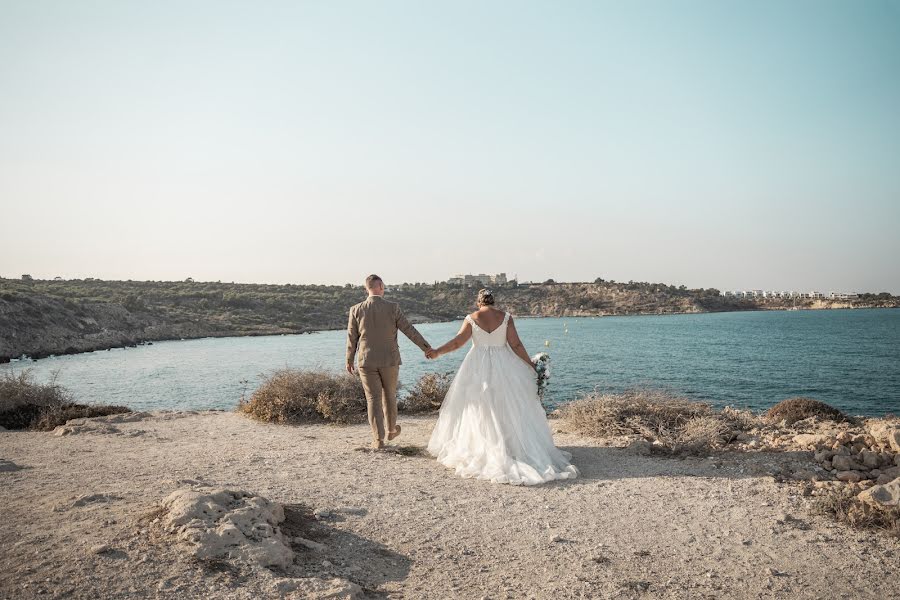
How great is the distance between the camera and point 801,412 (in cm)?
1152

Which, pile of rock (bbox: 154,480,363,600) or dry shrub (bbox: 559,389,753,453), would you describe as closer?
pile of rock (bbox: 154,480,363,600)

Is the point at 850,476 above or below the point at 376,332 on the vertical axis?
below

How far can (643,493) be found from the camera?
6.53 metres

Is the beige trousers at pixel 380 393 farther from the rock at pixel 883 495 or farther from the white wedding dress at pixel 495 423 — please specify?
the rock at pixel 883 495

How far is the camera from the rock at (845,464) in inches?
274

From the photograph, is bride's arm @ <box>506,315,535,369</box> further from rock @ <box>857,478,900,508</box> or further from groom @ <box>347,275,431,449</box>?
rock @ <box>857,478,900,508</box>

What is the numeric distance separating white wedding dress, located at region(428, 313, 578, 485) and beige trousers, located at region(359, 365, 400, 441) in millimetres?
869

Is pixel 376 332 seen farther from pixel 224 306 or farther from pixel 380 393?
pixel 224 306

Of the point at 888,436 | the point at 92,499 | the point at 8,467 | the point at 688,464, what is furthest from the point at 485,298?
the point at 8,467

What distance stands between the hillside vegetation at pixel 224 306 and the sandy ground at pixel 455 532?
126 ft

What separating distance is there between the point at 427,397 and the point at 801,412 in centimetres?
804

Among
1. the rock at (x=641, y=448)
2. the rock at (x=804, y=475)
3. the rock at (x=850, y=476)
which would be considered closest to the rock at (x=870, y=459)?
the rock at (x=850, y=476)

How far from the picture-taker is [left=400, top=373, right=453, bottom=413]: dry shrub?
13.1 metres

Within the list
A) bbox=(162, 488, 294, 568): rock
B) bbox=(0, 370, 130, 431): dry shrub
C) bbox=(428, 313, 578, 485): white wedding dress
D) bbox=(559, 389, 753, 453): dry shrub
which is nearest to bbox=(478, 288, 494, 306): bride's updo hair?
bbox=(428, 313, 578, 485): white wedding dress
